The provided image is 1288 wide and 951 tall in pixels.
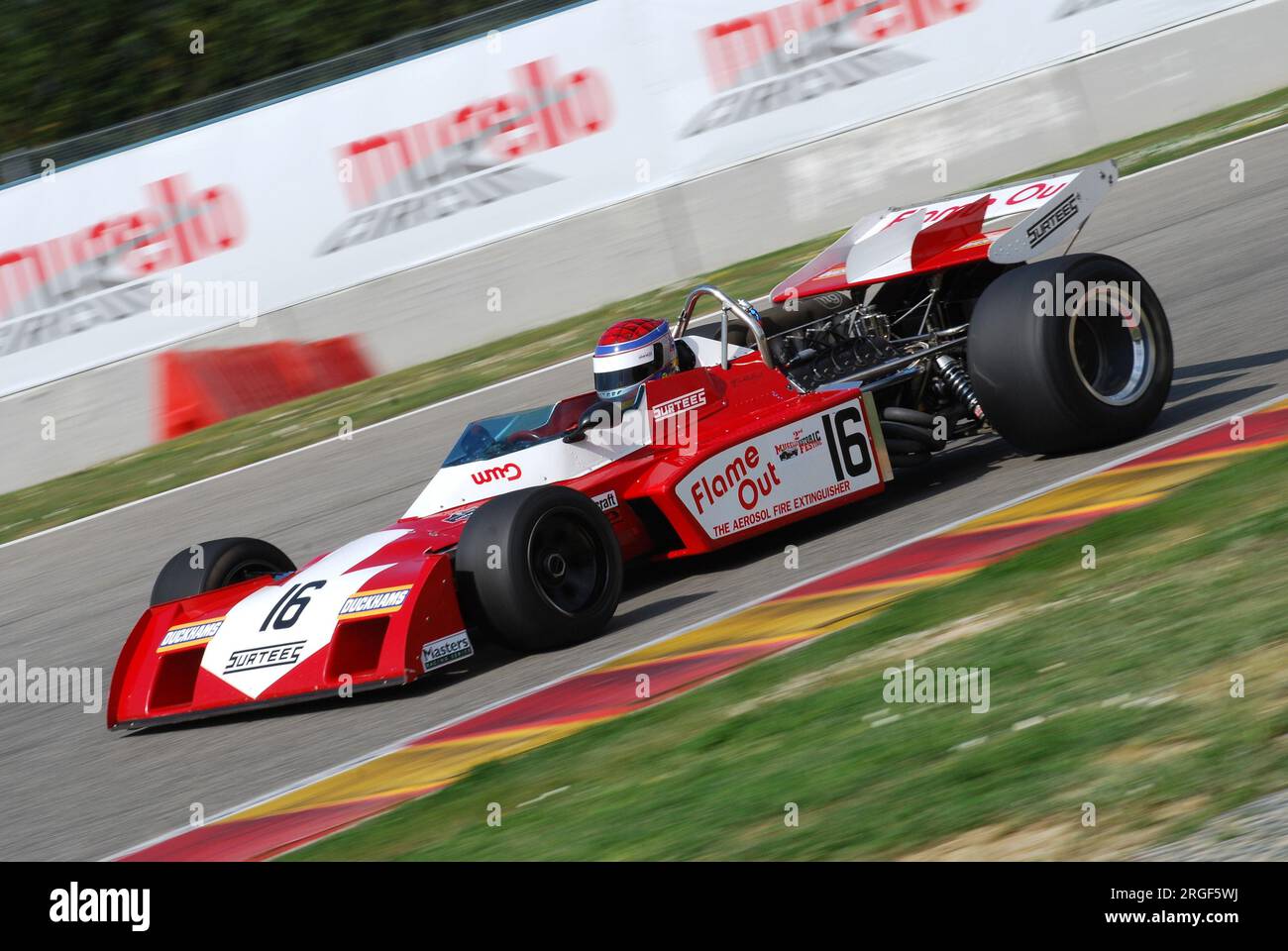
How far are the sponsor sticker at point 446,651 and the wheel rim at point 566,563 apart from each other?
37 centimetres

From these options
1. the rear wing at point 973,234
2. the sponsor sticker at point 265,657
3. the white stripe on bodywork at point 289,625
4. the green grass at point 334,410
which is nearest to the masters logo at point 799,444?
the rear wing at point 973,234

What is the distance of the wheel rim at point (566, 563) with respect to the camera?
6500 millimetres

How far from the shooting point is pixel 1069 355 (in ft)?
24.5

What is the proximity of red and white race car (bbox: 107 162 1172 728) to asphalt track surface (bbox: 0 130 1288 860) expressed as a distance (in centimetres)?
19

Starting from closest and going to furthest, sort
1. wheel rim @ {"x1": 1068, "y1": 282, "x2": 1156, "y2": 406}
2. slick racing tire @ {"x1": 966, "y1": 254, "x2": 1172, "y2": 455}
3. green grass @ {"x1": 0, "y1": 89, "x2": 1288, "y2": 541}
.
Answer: slick racing tire @ {"x1": 966, "y1": 254, "x2": 1172, "y2": 455}
wheel rim @ {"x1": 1068, "y1": 282, "x2": 1156, "y2": 406}
green grass @ {"x1": 0, "y1": 89, "x2": 1288, "y2": 541}

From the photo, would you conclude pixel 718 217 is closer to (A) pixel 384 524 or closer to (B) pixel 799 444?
(A) pixel 384 524

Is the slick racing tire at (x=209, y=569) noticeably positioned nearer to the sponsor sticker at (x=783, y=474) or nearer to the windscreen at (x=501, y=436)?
the windscreen at (x=501, y=436)

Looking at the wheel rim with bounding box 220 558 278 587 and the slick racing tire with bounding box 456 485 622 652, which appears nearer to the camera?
the slick racing tire with bounding box 456 485 622 652

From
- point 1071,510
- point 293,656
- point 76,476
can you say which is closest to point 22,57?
point 76,476

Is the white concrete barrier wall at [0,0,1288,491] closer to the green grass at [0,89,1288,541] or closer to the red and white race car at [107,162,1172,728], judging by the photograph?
the green grass at [0,89,1288,541]

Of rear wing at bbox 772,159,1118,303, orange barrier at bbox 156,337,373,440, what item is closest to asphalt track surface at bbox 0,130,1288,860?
rear wing at bbox 772,159,1118,303

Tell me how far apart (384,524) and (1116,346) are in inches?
172

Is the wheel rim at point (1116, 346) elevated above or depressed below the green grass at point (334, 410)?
below

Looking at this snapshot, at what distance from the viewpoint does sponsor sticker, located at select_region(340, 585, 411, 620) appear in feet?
20.7
